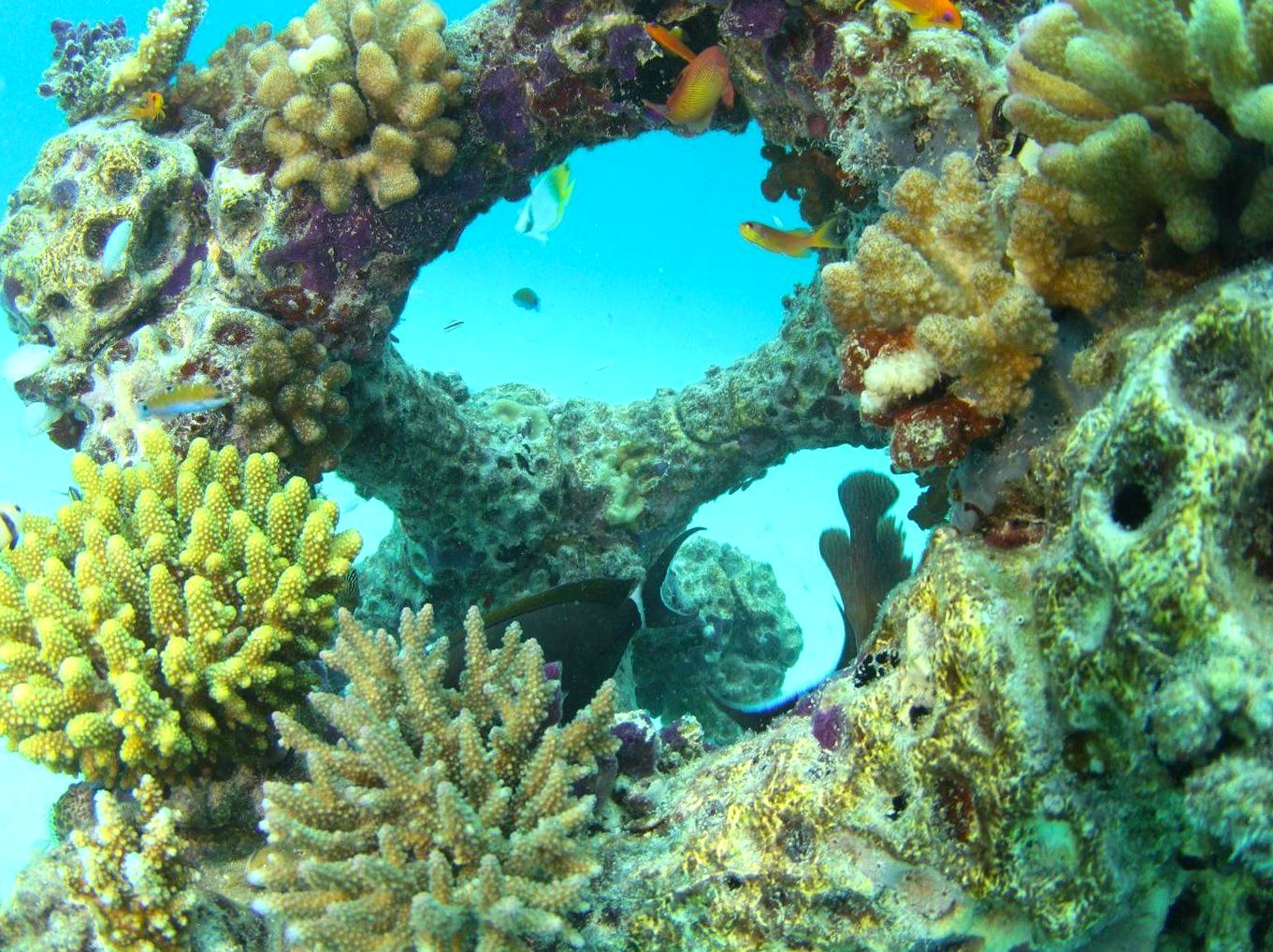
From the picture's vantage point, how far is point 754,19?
3803mm

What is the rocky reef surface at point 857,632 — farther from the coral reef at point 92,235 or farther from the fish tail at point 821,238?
the fish tail at point 821,238

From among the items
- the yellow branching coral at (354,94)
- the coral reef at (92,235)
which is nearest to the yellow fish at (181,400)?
the coral reef at (92,235)

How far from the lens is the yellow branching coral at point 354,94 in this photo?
12.4 ft

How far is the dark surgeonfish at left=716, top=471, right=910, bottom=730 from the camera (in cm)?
345

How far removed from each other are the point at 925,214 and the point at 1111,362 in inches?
27.5

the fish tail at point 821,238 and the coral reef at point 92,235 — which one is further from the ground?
the coral reef at point 92,235

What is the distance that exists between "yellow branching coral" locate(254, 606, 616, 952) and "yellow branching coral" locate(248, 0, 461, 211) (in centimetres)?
251

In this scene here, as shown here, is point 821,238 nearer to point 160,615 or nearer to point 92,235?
point 160,615

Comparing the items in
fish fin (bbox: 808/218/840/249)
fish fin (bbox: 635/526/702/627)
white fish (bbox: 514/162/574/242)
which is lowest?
fish fin (bbox: 635/526/702/627)

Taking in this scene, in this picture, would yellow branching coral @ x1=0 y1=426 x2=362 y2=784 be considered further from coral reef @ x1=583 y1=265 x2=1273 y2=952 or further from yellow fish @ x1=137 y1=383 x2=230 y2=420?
coral reef @ x1=583 y1=265 x2=1273 y2=952

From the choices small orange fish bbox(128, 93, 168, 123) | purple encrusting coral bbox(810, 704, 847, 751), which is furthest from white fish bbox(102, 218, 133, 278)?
purple encrusting coral bbox(810, 704, 847, 751)

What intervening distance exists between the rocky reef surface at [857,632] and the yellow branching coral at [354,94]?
21mm

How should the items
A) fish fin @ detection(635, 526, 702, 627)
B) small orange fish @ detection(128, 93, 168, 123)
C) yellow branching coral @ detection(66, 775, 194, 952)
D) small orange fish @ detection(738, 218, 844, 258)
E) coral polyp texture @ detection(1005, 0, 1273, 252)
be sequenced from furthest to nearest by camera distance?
fish fin @ detection(635, 526, 702, 627)
small orange fish @ detection(738, 218, 844, 258)
small orange fish @ detection(128, 93, 168, 123)
yellow branching coral @ detection(66, 775, 194, 952)
coral polyp texture @ detection(1005, 0, 1273, 252)

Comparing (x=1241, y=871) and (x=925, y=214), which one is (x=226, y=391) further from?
(x=1241, y=871)
